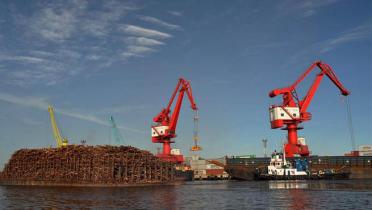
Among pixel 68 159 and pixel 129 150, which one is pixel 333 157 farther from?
pixel 68 159

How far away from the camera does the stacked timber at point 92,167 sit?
73312mm

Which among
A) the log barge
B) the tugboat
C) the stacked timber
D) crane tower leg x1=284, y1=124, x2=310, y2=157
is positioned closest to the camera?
the stacked timber

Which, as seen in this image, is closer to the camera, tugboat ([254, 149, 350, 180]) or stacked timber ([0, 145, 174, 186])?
stacked timber ([0, 145, 174, 186])

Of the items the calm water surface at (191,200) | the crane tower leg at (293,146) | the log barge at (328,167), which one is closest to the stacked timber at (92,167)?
the calm water surface at (191,200)

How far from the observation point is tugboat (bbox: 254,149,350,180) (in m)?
99.9

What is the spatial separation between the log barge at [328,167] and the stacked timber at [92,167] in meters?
30.6

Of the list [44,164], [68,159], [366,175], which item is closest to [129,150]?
[68,159]

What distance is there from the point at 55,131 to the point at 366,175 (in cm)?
11237

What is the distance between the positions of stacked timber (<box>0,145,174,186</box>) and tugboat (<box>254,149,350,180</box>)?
28.9 meters

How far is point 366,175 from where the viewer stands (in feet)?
395

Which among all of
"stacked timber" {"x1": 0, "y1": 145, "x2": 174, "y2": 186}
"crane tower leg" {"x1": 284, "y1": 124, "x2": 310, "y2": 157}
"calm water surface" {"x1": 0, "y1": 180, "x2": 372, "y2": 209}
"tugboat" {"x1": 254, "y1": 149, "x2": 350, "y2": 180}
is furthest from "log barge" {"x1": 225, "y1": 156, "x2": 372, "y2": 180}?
"calm water surface" {"x1": 0, "y1": 180, "x2": 372, "y2": 209}

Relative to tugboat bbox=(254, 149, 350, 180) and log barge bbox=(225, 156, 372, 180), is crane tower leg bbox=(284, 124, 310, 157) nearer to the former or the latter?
tugboat bbox=(254, 149, 350, 180)

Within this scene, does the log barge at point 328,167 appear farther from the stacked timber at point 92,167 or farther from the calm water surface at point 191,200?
the calm water surface at point 191,200

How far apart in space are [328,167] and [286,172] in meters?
31.5
